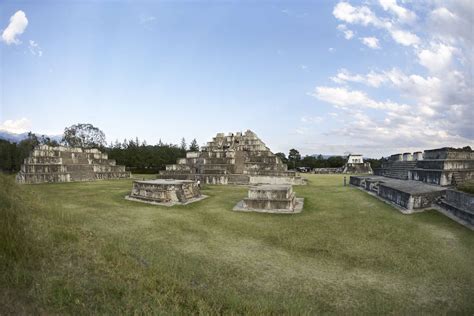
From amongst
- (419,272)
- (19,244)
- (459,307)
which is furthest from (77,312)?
(419,272)

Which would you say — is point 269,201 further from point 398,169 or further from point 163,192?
point 398,169

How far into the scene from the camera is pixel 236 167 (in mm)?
22844

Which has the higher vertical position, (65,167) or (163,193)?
(65,167)

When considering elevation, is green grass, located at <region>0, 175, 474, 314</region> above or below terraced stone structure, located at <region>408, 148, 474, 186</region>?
below

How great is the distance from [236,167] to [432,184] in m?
13.2

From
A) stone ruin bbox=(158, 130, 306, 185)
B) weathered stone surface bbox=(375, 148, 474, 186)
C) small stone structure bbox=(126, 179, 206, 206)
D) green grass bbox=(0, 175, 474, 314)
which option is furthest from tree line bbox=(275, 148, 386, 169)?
green grass bbox=(0, 175, 474, 314)

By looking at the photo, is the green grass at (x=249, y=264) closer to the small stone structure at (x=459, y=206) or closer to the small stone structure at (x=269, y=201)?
the small stone structure at (x=459, y=206)

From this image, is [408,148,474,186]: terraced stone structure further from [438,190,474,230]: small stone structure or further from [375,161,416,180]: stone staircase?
[438,190,474,230]: small stone structure

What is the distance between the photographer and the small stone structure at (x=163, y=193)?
12.5 meters

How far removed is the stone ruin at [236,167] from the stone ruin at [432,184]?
5617mm

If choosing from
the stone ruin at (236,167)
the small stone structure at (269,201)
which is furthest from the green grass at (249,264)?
the stone ruin at (236,167)

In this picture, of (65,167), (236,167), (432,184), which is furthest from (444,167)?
(65,167)

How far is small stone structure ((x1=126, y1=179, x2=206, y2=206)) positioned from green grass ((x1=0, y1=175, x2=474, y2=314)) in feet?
7.48

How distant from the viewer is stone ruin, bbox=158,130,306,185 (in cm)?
2178
